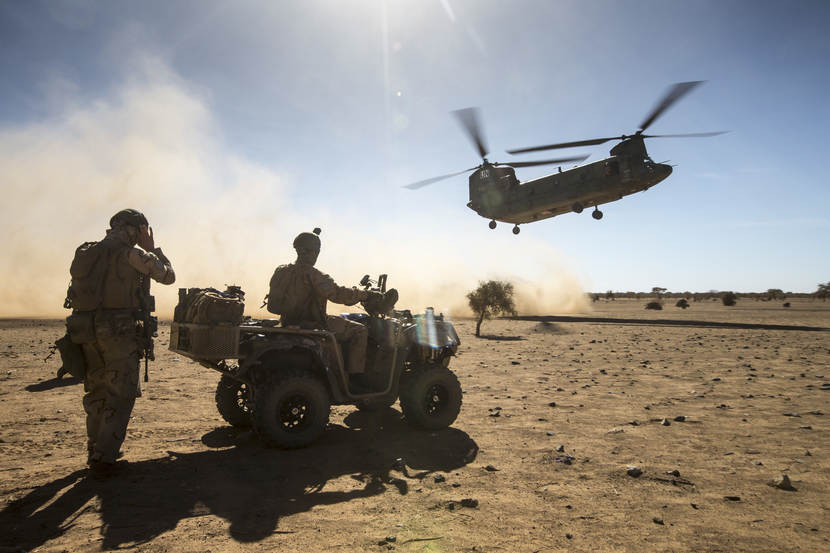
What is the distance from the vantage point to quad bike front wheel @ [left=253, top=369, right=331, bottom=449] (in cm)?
567

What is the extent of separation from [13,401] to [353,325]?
6438mm

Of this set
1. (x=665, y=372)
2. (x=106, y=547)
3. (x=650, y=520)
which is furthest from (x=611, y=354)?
(x=106, y=547)

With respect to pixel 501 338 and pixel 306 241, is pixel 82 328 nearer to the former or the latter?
pixel 306 241

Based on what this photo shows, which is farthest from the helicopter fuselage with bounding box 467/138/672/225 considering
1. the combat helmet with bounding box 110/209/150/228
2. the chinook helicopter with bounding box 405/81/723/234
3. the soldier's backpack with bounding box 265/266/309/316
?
the combat helmet with bounding box 110/209/150/228

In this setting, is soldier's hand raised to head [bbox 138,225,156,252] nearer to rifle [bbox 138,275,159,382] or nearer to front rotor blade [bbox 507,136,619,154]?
rifle [bbox 138,275,159,382]

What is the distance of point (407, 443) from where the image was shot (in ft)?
21.0

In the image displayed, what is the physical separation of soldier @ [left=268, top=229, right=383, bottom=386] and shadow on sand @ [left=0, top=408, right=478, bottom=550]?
4.20ft

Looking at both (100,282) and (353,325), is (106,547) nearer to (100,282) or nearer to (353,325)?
(100,282)

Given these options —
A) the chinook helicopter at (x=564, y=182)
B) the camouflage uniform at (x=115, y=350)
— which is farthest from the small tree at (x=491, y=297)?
the camouflage uniform at (x=115, y=350)

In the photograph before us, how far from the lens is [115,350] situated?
509 centimetres

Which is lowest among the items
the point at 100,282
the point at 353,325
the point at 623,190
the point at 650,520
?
the point at 650,520

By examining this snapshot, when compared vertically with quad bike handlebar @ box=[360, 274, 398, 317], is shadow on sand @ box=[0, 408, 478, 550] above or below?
below

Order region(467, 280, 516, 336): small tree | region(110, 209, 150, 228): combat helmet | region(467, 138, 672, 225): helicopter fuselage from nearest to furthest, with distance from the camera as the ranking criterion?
region(110, 209, 150, 228): combat helmet → region(467, 138, 672, 225): helicopter fuselage → region(467, 280, 516, 336): small tree

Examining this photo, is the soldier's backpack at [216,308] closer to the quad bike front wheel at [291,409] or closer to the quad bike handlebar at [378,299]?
the quad bike front wheel at [291,409]
